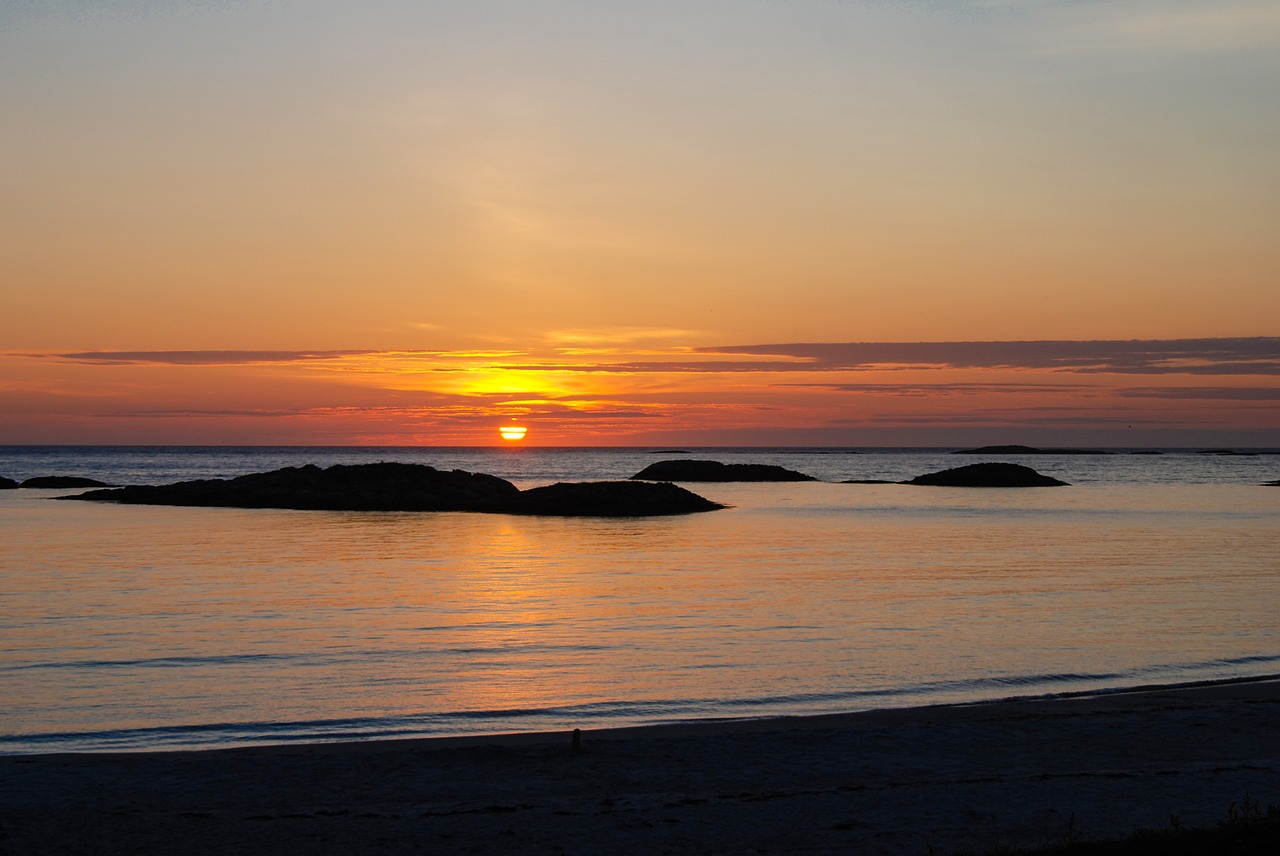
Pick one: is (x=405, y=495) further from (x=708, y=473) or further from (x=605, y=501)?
(x=708, y=473)

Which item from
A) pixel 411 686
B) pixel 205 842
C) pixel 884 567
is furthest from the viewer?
pixel 884 567

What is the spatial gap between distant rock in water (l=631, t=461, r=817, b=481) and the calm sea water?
68724 mm

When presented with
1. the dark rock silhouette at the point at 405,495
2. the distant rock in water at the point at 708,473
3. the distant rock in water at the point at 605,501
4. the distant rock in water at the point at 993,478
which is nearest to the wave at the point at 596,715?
the distant rock in water at the point at 605,501

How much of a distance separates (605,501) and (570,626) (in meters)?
46.5

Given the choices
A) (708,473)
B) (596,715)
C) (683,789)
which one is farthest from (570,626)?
(708,473)

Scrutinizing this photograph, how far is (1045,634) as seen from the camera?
23.5m

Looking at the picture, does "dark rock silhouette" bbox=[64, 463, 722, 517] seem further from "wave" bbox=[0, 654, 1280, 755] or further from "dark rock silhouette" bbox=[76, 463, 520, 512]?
"wave" bbox=[0, 654, 1280, 755]

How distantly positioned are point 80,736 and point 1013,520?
180ft

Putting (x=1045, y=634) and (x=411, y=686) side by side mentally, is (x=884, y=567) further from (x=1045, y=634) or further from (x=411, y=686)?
(x=411, y=686)

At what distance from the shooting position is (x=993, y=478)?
111 m

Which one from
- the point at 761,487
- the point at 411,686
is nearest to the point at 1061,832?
the point at 411,686

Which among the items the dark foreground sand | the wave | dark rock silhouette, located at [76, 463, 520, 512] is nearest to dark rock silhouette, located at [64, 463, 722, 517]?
dark rock silhouette, located at [76, 463, 520, 512]

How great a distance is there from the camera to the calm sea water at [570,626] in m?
17.0

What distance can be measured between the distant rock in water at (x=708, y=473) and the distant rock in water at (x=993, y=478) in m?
16.7
